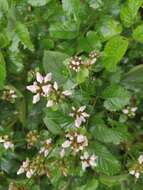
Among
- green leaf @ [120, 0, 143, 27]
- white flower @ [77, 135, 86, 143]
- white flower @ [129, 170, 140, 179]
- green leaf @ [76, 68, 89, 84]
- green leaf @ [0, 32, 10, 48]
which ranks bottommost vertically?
white flower @ [129, 170, 140, 179]

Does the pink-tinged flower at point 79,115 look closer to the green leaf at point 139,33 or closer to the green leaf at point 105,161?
the green leaf at point 105,161

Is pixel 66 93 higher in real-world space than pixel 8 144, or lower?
higher

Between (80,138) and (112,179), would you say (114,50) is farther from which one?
(112,179)

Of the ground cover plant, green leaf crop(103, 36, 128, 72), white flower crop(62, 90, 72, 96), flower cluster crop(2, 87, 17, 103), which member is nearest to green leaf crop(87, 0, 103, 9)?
the ground cover plant

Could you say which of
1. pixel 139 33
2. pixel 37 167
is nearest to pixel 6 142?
pixel 37 167

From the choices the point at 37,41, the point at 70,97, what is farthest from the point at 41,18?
the point at 70,97

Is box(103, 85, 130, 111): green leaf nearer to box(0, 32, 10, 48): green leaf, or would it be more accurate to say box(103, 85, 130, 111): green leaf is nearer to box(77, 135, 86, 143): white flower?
box(77, 135, 86, 143): white flower

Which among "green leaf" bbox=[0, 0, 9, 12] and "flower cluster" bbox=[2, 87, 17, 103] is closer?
"green leaf" bbox=[0, 0, 9, 12]
